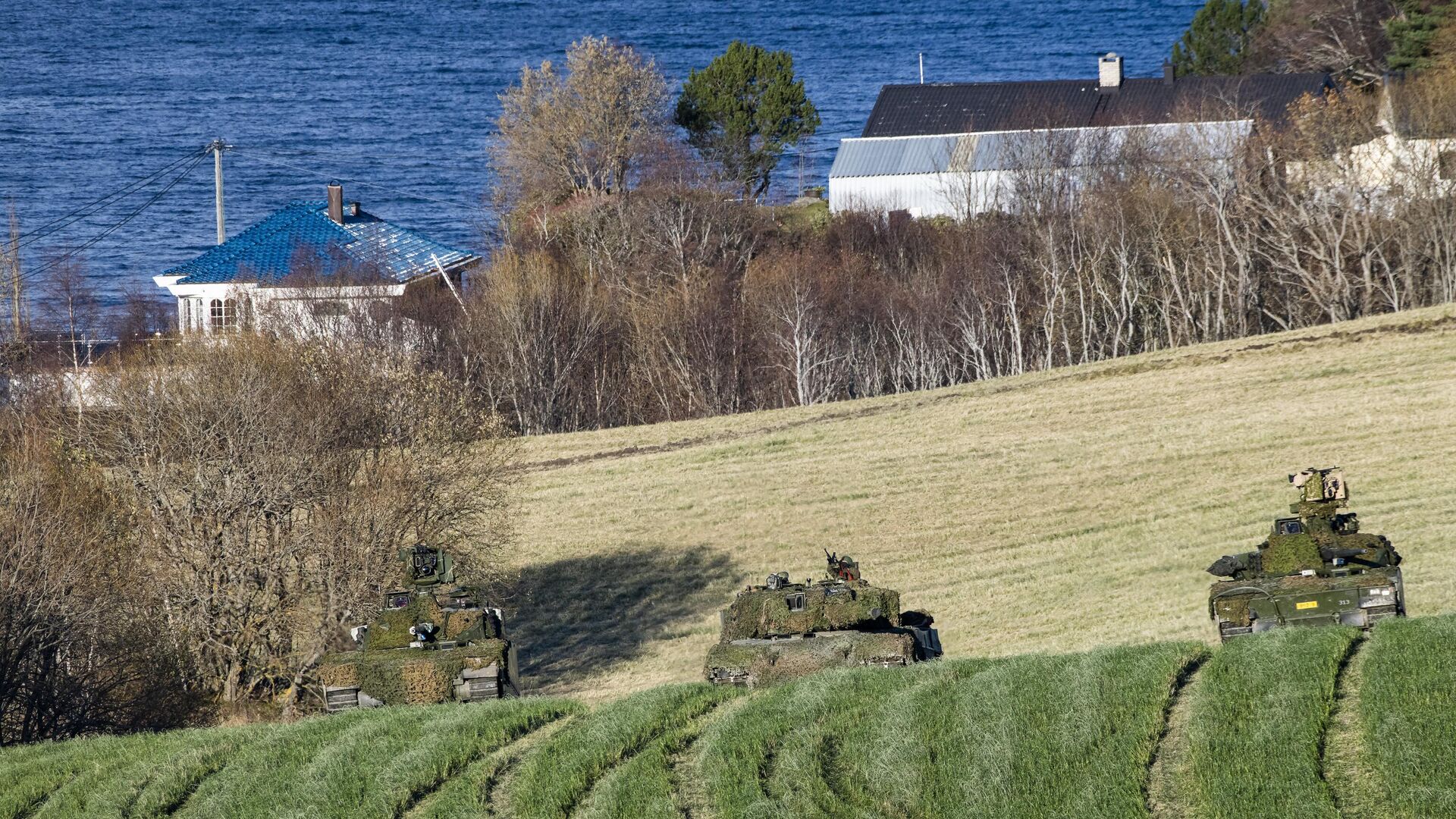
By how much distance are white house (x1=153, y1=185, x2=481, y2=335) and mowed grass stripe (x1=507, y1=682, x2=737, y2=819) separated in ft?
154

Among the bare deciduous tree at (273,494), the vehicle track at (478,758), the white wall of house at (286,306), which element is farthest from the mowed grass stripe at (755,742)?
the white wall of house at (286,306)

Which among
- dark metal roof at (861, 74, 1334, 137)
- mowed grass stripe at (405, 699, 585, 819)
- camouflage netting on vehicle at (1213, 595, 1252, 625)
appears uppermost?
dark metal roof at (861, 74, 1334, 137)

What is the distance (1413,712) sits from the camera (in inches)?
758

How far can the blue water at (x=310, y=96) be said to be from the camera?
12912 cm

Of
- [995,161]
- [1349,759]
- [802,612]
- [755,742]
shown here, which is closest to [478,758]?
[755,742]

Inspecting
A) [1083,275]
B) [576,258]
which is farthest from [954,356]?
[576,258]

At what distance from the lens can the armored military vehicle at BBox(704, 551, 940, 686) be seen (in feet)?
82.0

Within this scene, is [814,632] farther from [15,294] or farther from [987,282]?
[15,294]

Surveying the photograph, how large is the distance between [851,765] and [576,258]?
67545 mm

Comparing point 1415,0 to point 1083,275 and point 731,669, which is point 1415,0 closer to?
point 1083,275

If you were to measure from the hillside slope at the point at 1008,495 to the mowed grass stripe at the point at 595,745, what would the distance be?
555 inches

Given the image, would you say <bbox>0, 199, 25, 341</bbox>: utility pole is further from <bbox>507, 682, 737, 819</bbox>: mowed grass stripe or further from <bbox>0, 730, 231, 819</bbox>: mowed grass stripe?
<bbox>507, 682, 737, 819</bbox>: mowed grass stripe

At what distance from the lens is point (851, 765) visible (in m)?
19.9

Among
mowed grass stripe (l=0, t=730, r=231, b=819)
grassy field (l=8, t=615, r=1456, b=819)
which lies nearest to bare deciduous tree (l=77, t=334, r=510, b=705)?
mowed grass stripe (l=0, t=730, r=231, b=819)
